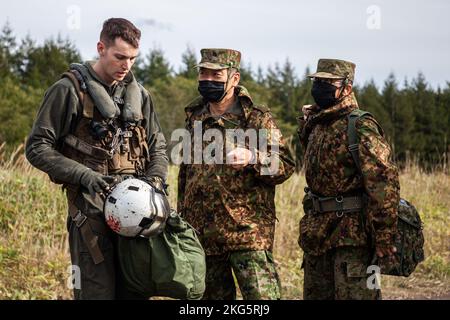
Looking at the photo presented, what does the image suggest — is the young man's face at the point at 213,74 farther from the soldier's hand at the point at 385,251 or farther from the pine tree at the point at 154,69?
the pine tree at the point at 154,69

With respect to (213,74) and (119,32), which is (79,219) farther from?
(213,74)

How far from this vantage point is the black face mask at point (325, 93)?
542cm

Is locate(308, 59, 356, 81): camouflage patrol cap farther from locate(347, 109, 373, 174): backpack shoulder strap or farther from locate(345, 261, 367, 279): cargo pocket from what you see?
locate(345, 261, 367, 279): cargo pocket

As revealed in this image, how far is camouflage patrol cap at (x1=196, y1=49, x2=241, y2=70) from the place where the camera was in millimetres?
5562

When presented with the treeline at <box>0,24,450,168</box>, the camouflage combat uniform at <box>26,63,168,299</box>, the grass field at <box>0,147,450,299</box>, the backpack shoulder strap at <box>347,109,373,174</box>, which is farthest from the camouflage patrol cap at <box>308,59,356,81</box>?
the treeline at <box>0,24,450,168</box>

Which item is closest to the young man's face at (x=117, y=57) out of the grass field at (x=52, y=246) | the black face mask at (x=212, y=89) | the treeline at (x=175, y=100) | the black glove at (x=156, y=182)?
the black glove at (x=156, y=182)

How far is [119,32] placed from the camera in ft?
14.8

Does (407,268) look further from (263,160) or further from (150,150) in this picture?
(150,150)

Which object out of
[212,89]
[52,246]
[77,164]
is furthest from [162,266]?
[52,246]

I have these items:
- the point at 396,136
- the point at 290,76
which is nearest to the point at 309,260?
the point at 396,136

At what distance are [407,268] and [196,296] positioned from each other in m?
1.62

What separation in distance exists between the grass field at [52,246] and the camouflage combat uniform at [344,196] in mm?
2919

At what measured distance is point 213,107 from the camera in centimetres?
572

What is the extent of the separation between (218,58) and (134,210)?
5.85ft
